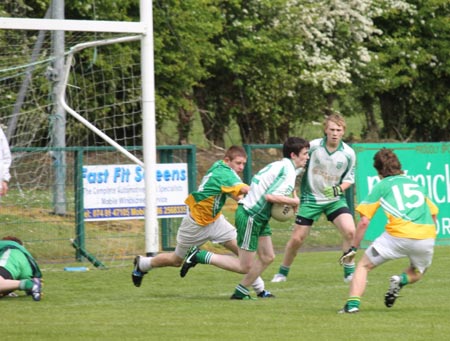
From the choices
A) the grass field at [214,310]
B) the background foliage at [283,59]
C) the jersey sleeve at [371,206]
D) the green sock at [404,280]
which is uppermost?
the background foliage at [283,59]

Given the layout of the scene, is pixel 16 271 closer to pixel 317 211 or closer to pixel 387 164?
pixel 317 211

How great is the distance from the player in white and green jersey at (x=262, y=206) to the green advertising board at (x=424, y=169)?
7.89m

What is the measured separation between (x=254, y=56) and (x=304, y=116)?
3.38m

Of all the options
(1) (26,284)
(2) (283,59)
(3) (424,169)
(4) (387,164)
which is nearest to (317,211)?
(4) (387,164)

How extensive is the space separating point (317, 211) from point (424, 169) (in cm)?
626

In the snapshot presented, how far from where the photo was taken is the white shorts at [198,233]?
1293 cm

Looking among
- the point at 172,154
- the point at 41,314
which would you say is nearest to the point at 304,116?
the point at 172,154

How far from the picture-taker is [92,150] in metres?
17.5

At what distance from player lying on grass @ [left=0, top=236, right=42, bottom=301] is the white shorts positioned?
5.14ft

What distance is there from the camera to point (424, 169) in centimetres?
2017

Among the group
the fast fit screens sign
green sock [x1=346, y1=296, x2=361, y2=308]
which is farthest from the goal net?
green sock [x1=346, y1=296, x2=361, y2=308]

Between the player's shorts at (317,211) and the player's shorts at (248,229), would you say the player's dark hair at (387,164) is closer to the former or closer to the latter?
the player's shorts at (248,229)

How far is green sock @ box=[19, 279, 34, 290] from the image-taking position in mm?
11867

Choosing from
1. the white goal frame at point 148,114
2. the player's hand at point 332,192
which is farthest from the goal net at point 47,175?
the player's hand at point 332,192
